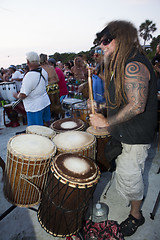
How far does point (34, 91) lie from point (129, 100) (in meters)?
2.21

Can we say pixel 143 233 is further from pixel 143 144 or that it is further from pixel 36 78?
pixel 36 78

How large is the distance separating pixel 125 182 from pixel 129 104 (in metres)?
0.93

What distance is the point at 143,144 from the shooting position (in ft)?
5.58

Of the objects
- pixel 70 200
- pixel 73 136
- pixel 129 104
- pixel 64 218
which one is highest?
pixel 129 104

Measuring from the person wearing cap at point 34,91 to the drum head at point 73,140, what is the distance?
127cm

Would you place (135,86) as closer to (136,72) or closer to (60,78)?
(136,72)

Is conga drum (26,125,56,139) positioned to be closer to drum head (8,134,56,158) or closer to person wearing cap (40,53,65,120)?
drum head (8,134,56,158)

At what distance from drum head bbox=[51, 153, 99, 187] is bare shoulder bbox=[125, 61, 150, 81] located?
0.94 metres

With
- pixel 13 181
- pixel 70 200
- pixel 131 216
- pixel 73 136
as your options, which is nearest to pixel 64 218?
pixel 70 200

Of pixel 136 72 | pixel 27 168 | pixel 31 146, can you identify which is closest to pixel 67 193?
pixel 27 168

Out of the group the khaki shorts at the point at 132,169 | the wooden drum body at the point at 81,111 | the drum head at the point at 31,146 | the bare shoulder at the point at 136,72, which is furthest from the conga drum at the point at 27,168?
the wooden drum body at the point at 81,111

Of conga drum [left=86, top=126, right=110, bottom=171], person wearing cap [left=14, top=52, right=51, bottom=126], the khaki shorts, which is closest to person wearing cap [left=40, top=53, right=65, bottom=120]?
person wearing cap [left=14, top=52, right=51, bottom=126]

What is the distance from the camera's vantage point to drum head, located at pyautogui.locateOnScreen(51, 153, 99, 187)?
5.09 feet

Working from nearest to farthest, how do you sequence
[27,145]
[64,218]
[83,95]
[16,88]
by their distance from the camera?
[64,218] < [27,145] < [83,95] < [16,88]
